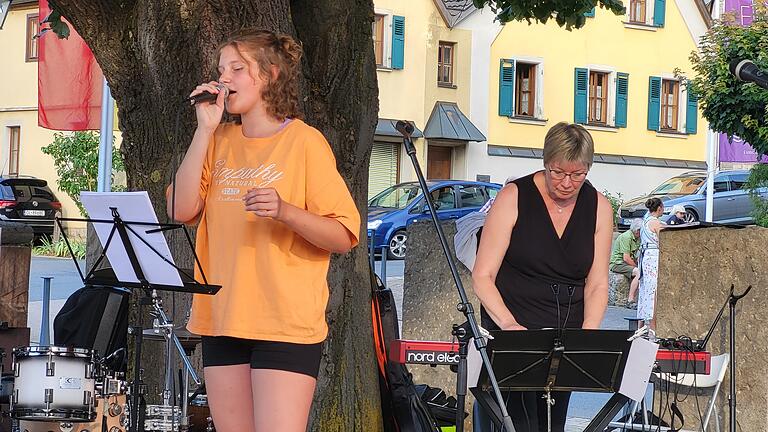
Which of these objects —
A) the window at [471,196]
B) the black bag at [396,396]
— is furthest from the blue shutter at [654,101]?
the black bag at [396,396]

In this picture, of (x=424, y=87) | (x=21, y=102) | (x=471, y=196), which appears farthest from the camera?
(x=21, y=102)

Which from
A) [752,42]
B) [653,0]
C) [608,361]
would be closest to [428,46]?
[653,0]

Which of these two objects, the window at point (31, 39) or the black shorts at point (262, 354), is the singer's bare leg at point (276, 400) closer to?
the black shorts at point (262, 354)

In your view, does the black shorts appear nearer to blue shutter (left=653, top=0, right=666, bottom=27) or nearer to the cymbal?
the cymbal

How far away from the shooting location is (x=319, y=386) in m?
6.48

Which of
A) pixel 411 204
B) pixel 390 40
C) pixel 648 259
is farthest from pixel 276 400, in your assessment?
pixel 390 40

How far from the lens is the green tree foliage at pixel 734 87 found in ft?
71.0

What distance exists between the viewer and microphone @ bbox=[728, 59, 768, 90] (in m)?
5.30

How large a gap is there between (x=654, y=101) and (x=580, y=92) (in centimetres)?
277

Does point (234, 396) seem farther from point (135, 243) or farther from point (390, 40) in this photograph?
point (390, 40)

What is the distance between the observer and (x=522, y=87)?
37.0m

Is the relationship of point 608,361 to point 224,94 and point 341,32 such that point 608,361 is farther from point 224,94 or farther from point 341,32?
point 341,32

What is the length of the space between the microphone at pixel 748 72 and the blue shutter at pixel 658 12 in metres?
33.9

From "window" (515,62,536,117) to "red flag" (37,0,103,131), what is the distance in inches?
1009
